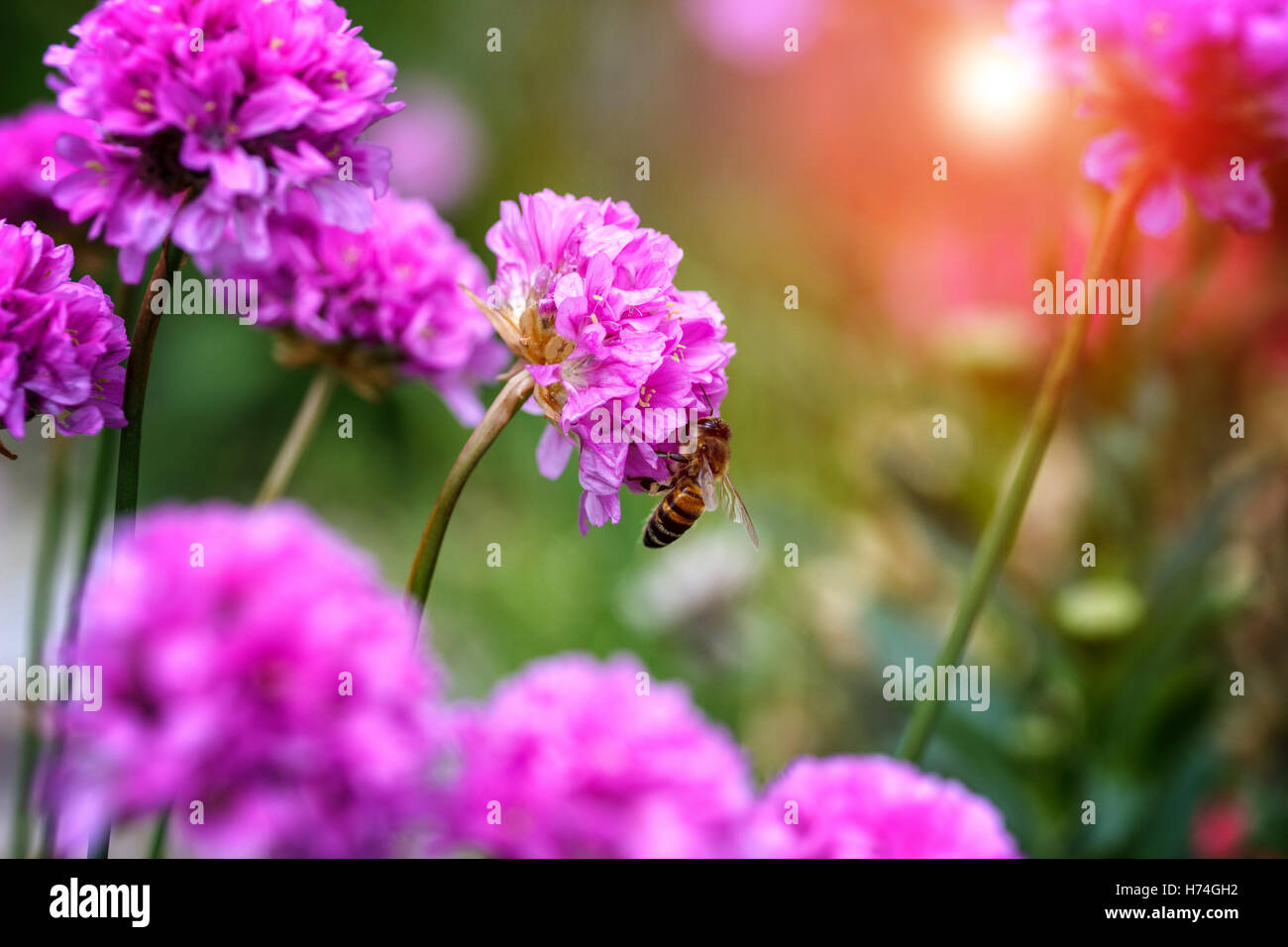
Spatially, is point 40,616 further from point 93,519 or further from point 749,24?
point 749,24

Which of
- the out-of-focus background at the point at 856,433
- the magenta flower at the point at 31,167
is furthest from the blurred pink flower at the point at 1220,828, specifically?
the magenta flower at the point at 31,167

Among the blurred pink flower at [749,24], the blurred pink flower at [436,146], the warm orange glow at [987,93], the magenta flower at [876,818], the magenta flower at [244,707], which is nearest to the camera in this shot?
the magenta flower at [244,707]

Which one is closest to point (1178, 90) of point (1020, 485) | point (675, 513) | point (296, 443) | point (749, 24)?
point (1020, 485)

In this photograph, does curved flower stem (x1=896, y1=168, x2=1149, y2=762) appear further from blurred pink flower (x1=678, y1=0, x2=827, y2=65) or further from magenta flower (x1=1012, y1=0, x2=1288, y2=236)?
blurred pink flower (x1=678, y1=0, x2=827, y2=65)

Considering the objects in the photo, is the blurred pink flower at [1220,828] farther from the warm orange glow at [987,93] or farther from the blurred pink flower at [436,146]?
the blurred pink flower at [436,146]

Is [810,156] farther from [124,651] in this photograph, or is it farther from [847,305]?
[124,651]
